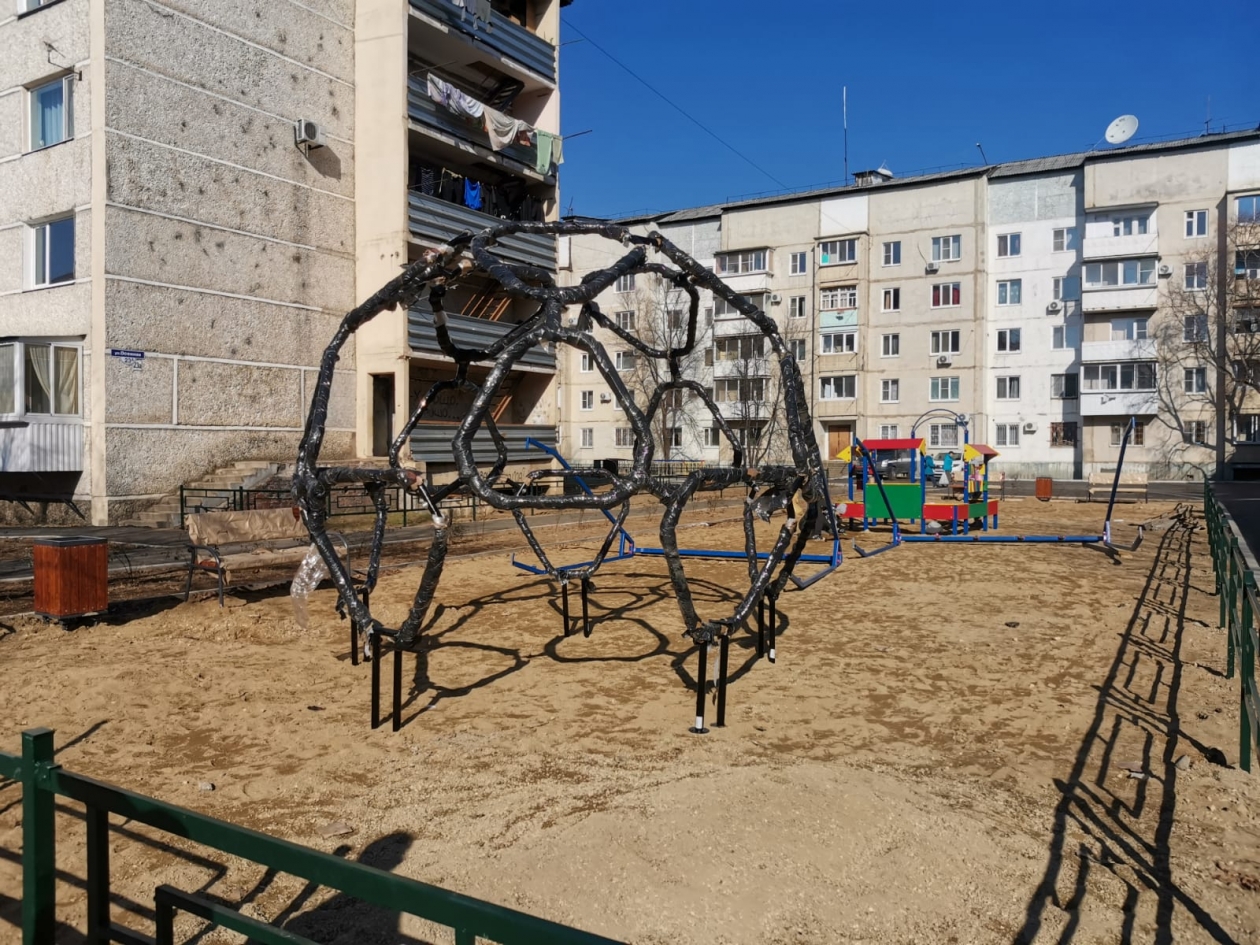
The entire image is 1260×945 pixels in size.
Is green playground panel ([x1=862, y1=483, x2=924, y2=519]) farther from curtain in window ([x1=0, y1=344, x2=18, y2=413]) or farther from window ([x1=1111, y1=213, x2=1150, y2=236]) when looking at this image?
window ([x1=1111, y1=213, x2=1150, y2=236])

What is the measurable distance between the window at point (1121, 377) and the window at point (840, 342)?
11360mm

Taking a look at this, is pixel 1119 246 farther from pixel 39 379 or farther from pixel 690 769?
pixel 690 769

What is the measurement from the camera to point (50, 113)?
782 inches

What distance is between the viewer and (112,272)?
18.5 metres

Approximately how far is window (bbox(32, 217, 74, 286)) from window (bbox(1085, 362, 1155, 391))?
139 feet

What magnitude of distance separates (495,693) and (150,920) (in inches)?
128

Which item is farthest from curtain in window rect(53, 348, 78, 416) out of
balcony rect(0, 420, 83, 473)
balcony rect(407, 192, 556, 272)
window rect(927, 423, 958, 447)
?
window rect(927, 423, 958, 447)

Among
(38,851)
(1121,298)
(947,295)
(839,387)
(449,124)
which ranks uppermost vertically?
(449,124)

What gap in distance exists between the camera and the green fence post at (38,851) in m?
2.14

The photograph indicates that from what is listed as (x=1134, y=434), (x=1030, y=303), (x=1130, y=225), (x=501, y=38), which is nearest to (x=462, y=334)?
(x=501, y=38)

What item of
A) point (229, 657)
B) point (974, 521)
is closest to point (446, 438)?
point (974, 521)

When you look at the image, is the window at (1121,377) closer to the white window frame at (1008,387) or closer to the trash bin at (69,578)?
the white window frame at (1008,387)

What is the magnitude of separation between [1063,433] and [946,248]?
36.3ft

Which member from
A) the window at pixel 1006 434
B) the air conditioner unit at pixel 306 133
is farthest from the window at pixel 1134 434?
the air conditioner unit at pixel 306 133
